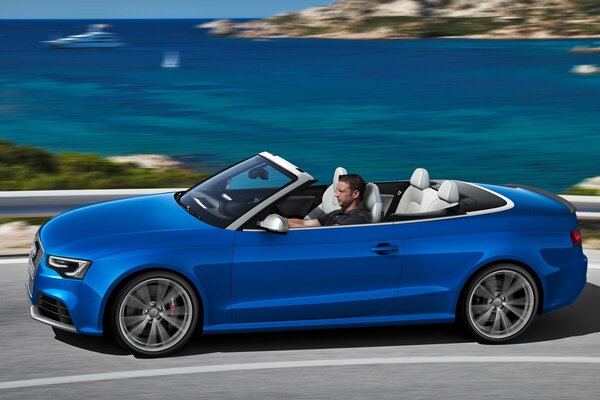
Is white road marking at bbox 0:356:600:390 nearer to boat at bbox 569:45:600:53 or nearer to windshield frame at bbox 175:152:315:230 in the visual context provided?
windshield frame at bbox 175:152:315:230

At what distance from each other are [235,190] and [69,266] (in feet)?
5.26

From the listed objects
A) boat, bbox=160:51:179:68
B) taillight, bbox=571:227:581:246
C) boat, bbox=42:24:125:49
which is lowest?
boat, bbox=160:51:179:68

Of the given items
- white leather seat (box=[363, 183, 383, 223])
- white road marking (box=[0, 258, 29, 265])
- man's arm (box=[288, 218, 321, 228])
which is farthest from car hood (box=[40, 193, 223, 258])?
white road marking (box=[0, 258, 29, 265])

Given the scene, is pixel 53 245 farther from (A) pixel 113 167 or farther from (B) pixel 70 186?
(A) pixel 113 167

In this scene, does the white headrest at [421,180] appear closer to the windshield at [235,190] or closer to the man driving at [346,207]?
the man driving at [346,207]

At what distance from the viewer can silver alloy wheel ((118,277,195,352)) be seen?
6.53 meters

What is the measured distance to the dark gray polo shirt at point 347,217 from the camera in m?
7.09

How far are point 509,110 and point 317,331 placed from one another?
57.2m

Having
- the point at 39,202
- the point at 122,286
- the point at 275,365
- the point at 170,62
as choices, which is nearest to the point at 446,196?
the point at 275,365

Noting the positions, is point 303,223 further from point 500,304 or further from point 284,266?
point 500,304

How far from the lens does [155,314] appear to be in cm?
658

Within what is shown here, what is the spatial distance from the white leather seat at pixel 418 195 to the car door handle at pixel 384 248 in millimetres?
897

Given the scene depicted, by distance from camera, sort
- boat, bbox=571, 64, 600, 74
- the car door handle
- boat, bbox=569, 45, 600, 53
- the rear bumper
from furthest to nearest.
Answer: boat, bbox=569, 45, 600, 53 < boat, bbox=571, 64, 600, 74 < the rear bumper < the car door handle

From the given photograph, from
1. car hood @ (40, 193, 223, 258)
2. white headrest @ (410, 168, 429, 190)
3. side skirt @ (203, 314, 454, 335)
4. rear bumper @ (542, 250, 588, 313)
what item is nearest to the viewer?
car hood @ (40, 193, 223, 258)
